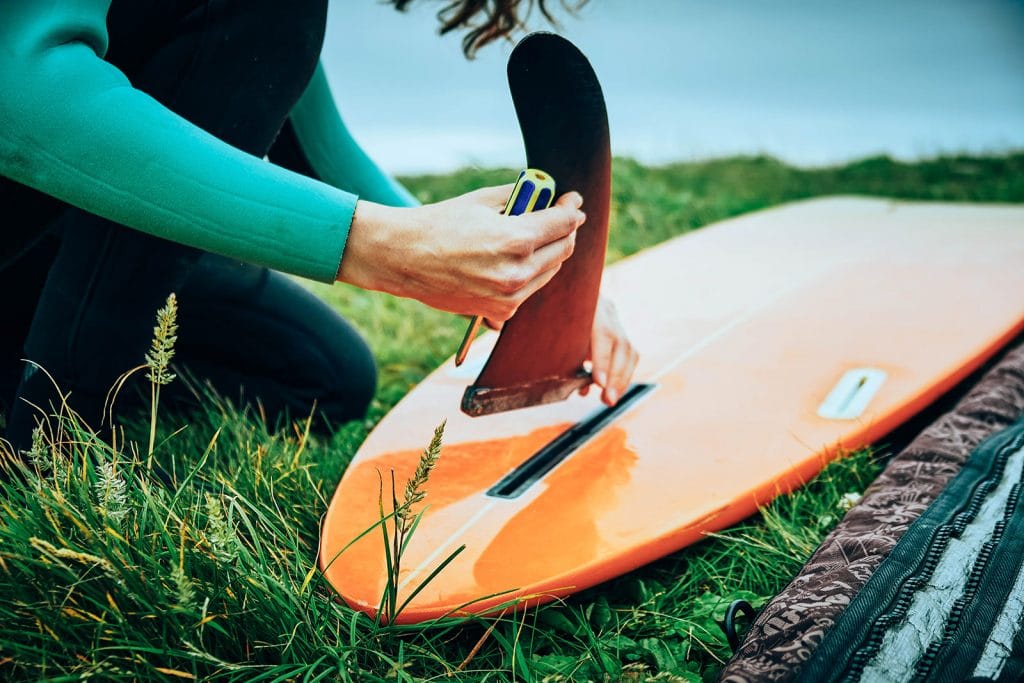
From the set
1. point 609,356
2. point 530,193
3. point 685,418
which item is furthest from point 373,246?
point 685,418

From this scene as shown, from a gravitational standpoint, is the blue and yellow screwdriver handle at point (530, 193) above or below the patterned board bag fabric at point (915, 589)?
above

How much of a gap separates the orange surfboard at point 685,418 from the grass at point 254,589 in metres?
0.05

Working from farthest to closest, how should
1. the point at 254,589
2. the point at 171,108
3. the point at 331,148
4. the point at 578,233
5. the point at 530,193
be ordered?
1. the point at 331,148
2. the point at 578,233
3. the point at 171,108
4. the point at 530,193
5. the point at 254,589

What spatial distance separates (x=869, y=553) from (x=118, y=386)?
1032 millimetres

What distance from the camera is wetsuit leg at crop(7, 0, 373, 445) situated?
1.28 m

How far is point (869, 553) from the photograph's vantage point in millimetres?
1146

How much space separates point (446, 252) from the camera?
105cm

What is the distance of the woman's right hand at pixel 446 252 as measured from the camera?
41.6 inches

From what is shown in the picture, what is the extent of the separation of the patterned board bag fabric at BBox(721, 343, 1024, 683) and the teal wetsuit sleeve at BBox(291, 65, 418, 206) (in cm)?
104

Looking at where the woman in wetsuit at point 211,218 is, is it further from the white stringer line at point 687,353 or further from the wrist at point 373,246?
the white stringer line at point 687,353

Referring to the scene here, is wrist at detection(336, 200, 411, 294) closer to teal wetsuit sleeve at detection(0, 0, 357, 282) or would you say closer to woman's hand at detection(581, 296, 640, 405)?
teal wetsuit sleeve at detection(0, 0, 357, 282)

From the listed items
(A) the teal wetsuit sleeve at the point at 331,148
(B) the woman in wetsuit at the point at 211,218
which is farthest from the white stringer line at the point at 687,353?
(A) the teal wetsuit sleeve at the point at 331,148

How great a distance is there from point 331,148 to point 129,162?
729mm

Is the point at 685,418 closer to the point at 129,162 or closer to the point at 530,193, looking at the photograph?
the point at 530,193
